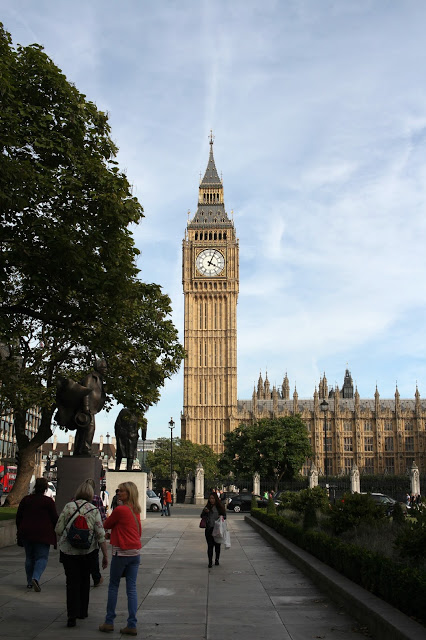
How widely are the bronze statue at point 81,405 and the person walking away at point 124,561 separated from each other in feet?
27.7

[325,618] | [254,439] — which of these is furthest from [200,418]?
[325,618]

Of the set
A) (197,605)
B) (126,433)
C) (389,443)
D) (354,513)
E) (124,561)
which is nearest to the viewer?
(124,561)

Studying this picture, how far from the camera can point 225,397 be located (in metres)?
100

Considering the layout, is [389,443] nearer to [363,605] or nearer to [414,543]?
[414,543]

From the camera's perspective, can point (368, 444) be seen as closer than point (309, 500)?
No

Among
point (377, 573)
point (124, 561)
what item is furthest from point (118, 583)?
point (377, 573)

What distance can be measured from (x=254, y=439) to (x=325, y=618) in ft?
188

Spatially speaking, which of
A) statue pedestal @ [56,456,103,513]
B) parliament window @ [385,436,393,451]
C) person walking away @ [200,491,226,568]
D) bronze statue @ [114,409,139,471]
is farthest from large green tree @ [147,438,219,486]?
person walking away @ [200,491,226,568]

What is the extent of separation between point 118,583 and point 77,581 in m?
0.59

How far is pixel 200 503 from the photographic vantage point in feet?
183

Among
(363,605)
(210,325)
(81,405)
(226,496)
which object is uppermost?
(210,325)

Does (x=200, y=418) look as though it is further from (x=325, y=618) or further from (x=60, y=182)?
(x=325, y=618)

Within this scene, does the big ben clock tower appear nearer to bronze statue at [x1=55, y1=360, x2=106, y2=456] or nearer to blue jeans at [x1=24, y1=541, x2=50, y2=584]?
bronze statue at [x1=55, y1=360, x2=106, y2=456]

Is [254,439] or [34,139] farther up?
[34,139]
